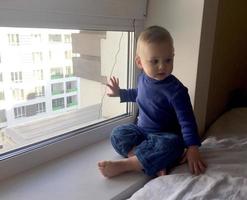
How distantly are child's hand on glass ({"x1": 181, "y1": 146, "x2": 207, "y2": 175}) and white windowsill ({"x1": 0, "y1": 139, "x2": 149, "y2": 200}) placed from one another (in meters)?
0.15

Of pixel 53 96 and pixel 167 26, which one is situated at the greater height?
pixel 167 26

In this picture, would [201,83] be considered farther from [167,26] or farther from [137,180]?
[137,180]

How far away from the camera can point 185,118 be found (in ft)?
2.93

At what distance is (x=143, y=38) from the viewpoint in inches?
35.8

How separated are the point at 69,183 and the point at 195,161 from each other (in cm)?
39

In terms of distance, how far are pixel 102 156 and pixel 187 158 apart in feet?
0.99

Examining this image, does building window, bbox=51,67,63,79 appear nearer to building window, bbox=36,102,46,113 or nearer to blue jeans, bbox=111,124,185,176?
building window, bbox=36,102,46,113

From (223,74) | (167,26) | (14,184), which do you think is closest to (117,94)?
(167,26)

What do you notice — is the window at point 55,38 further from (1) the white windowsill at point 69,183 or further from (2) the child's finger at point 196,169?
(2) the child's finger at point 196,169

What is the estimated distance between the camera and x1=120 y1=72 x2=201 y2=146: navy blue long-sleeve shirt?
892 millimetres

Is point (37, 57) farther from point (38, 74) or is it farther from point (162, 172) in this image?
point (162, 172)

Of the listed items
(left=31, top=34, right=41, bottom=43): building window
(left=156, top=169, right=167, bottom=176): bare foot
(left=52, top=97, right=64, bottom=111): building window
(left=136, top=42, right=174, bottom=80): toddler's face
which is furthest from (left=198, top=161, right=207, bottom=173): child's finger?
(left=31, top=34, right=41, bottom=43): building window

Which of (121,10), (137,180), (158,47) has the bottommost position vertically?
(137,180)

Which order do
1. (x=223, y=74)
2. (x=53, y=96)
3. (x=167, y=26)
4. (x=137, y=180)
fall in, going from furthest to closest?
(x=223, y=74)
(x=167, y=26)
(x=53, y=96)
(x=137, y=180)
